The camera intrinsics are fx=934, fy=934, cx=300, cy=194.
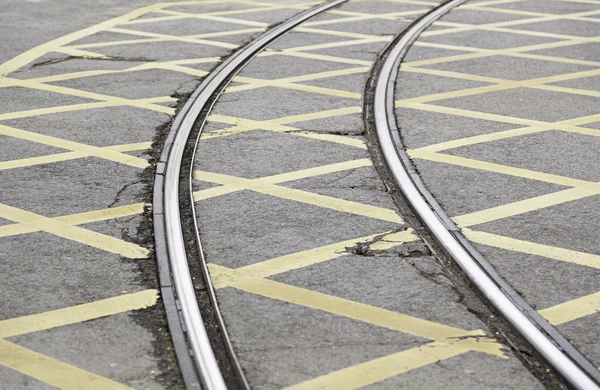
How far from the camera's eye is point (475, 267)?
5828 millimetres

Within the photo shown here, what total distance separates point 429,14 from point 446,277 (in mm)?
9461

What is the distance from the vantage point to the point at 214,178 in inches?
301

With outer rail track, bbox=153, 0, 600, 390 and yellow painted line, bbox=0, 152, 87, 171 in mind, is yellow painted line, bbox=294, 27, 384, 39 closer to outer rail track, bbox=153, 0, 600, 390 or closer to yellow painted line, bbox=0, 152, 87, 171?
outer rail track, bbox=153, 0, 600, 390

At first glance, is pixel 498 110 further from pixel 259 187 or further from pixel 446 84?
pixel 259 187

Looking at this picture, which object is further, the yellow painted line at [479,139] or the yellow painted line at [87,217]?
the yellow painted line at [479,139]

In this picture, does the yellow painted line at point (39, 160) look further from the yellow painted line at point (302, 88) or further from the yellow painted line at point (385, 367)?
the yellow painted line at point (385, 367)

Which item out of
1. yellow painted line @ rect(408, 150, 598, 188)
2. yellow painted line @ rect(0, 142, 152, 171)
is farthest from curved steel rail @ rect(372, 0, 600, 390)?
yellow painted line @ rect(0, 142, 152, 171)

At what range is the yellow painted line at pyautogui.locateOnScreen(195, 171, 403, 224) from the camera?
6.86 m

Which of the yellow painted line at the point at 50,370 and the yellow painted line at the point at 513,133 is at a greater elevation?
the yellow painted line at the point at 513,133

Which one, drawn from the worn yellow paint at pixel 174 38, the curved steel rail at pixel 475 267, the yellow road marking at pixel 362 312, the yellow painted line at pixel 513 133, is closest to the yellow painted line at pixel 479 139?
the yellow painted line at pixel 513 133

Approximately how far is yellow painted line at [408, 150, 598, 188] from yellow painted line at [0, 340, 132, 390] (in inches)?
164

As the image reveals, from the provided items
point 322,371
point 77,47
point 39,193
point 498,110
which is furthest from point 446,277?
point 77,47

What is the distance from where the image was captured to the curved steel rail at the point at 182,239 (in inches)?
187

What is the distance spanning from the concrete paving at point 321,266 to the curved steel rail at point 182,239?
0.18 metres
